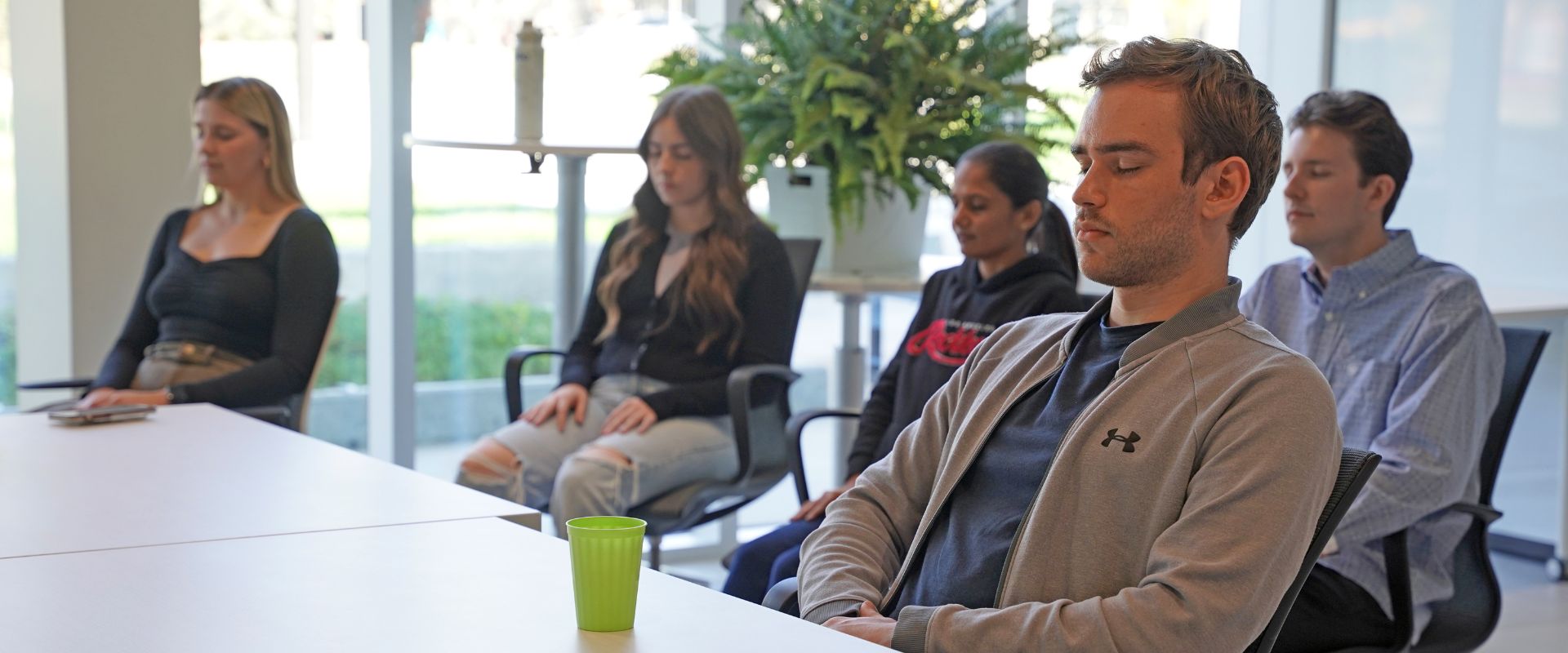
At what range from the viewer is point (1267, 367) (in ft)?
4.95

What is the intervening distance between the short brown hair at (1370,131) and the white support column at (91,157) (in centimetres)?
282

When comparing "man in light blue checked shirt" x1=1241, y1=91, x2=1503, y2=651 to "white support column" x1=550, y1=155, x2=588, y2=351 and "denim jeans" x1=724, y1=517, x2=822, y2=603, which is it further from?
"white support column" x1=550, y1=155, x2=588, y2=351

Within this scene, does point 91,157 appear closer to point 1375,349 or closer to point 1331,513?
point 1375,349

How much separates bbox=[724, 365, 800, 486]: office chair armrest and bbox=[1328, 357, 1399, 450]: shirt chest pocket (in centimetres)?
116

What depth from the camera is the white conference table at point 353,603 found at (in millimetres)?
1284

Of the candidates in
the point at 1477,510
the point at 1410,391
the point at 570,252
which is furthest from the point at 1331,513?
the point at 570,252

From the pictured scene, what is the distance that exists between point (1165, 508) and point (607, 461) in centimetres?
173

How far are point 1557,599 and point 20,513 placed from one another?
3.78m

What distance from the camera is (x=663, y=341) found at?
11.2 feet

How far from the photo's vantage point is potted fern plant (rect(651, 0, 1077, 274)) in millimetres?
3725

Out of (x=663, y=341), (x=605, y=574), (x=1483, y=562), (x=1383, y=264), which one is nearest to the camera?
(x=605, y=574)

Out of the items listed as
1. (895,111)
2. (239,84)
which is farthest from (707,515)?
(239,84)

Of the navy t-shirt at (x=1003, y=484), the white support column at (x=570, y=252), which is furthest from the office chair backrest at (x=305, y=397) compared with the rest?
the navy t-shirt at (x=1003, y=484)

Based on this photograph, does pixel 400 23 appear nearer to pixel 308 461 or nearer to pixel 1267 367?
pixel 308 461
